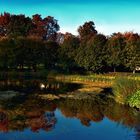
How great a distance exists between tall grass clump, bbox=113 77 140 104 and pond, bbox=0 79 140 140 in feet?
3.44

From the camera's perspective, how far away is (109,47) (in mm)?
83312

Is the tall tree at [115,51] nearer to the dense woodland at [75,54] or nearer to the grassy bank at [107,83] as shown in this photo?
the dense woodland at [75,54]

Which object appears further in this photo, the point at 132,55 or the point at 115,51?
the point at 115,51

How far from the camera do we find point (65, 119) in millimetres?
35406

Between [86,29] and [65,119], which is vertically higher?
[86,29]

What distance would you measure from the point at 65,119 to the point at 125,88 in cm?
982

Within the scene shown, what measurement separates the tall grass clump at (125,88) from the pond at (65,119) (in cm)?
105

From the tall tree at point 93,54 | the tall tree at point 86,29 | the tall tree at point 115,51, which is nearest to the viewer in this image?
the tall tree at point 115,51

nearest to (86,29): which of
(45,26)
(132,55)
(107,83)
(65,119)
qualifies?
(45,26)

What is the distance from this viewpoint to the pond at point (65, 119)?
29094mm

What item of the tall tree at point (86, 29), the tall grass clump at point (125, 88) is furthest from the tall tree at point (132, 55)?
the tall tree at point (86, 29)

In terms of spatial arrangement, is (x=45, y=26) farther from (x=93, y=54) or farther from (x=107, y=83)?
(x=107, y=83)

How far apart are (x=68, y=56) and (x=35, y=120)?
54.4 metres

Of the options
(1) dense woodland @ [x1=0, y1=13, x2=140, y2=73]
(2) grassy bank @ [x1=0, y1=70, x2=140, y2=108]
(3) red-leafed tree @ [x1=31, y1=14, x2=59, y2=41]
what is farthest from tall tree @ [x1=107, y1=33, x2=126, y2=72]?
(3) red-leafed tree @ [x1=31, y1=14, x2=59, y2=41]
